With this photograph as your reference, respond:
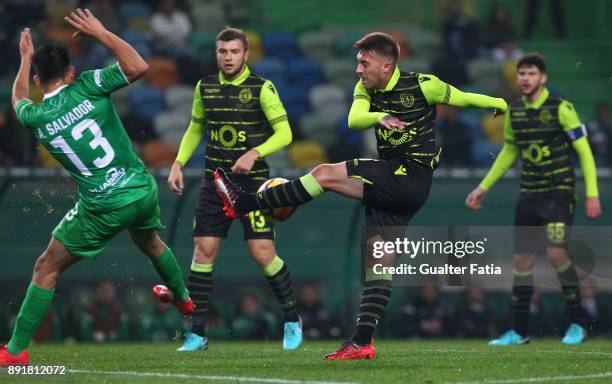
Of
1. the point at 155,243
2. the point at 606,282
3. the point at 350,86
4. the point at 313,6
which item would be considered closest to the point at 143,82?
the point at 350,86

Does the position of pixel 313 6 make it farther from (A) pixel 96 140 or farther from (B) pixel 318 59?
(A) pixel 96 140

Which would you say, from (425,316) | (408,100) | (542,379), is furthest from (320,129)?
(542,379)

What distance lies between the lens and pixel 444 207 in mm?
12586

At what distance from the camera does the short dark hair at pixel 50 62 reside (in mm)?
7953

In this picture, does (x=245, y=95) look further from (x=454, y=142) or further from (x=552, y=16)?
(x=552, y=16)

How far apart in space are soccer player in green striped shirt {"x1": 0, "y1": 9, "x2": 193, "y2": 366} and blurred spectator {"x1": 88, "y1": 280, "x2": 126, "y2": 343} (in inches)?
161

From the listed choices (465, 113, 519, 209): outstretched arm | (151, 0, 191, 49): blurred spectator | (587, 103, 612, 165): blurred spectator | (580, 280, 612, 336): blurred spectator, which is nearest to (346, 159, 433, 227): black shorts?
(465, 113, 519, 209): outstretched arm

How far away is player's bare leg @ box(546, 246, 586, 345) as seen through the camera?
Result: 445 inches

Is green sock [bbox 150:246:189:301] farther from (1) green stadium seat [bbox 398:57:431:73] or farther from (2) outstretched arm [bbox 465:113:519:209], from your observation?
(1) green stadium seat [bbox 398:57:431:73]

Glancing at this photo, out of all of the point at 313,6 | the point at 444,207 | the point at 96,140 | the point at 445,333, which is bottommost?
the point at 445,333

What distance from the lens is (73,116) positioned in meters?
7.94

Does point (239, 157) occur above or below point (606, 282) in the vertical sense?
above

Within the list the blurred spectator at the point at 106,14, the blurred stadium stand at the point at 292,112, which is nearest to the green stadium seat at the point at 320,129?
the blurred stadium stand at the point at 292,112

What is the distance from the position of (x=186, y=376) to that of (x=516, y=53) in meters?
12.5
